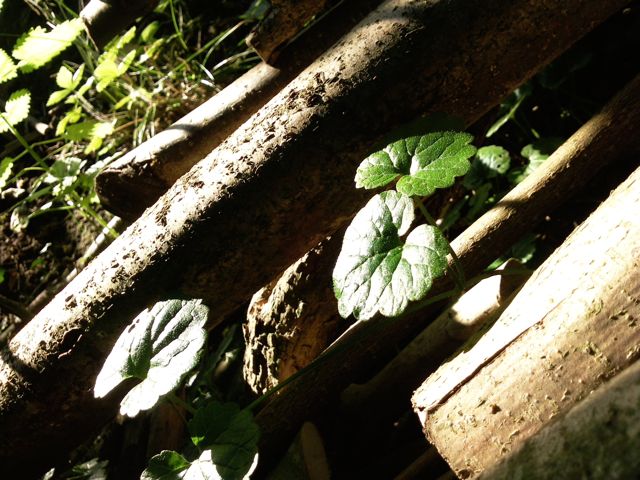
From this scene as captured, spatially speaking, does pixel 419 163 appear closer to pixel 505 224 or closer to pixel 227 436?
pixel 505 224

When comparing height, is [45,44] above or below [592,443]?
above

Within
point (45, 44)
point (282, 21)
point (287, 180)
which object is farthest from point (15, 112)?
point (287, 180)

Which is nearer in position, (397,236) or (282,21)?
(397,236)

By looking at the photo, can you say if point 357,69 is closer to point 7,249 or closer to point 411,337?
point 411,337

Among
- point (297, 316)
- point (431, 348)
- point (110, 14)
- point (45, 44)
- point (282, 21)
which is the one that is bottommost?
point (431, 348)

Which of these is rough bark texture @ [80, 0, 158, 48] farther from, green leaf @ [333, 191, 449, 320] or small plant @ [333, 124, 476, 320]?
green leaf @ [333, 191, 449, 320]
